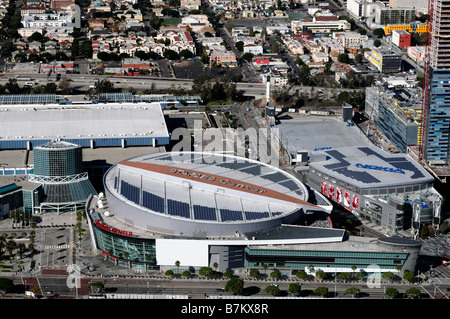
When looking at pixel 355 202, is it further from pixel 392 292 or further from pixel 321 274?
pixel 392 292

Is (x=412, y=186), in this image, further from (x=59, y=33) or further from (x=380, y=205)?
(x=59, y=33)

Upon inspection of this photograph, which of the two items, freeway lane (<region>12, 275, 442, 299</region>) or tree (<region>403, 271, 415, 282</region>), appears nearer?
freeway lane (<region>12, 275, 442, 299</region>)

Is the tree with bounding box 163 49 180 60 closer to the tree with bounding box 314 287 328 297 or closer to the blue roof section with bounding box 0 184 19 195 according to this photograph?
the blue roof section with bounding box 0 184 19 195

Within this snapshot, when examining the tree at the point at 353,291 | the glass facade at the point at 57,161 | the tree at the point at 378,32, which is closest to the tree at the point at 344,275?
the tree at the point at 353,291

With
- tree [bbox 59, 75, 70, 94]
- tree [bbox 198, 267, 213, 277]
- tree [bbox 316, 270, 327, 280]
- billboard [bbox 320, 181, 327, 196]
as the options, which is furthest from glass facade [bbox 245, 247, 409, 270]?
tree [bbox 59, 75, 70, 94]

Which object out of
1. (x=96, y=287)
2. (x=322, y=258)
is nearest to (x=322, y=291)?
(x=322, y=258)

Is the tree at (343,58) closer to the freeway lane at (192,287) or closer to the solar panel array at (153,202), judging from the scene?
the solar panel array at (153,202)
